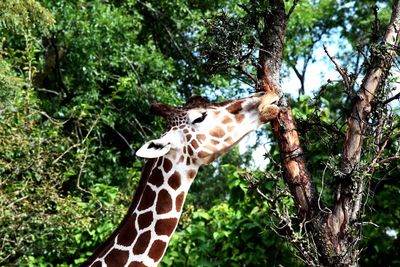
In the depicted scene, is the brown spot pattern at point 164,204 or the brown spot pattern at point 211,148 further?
the brown spot pattern at point 211,148

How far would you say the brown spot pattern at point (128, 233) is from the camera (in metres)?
3.96

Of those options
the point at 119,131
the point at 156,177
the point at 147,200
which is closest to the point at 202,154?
the point at 156,177

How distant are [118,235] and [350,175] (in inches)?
50.6

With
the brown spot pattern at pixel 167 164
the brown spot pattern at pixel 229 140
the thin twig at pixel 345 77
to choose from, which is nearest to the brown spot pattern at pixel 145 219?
the brown spot pattern at pixel 167 164

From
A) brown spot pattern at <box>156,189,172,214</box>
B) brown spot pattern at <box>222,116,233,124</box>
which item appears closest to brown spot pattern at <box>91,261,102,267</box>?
brown spot pattern at <box>156,189,172,214</box>

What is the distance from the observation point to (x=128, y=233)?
13.0 ft

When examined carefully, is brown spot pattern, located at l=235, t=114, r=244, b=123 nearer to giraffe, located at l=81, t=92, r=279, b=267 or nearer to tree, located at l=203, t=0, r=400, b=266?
giraffe, located at l=81, t=92, r=279, b=267

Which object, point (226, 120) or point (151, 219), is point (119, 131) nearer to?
point (226, 120)

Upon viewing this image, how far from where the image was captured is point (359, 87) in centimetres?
417

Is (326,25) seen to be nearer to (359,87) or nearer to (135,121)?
(135,121)

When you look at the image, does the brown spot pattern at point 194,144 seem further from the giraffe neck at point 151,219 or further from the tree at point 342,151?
the tree at point 342,151

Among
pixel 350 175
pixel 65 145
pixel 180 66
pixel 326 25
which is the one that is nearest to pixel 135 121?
pixel 180 66

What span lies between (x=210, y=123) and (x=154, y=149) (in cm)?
47

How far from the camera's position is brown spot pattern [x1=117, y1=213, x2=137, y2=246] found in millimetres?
3955
